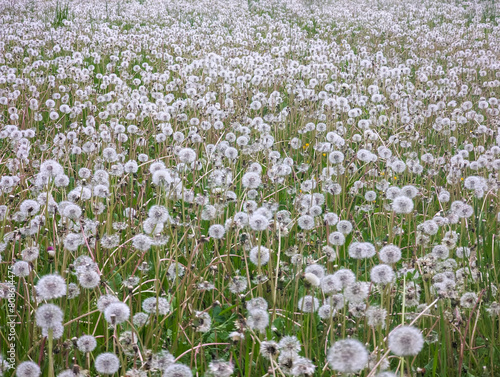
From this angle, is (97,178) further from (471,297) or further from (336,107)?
(336,107)

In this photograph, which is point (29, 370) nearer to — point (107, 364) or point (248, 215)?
point (107, 364)

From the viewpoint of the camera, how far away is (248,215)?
100.0 inches

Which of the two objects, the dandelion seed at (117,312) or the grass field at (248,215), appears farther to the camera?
the grass field at (248,215)

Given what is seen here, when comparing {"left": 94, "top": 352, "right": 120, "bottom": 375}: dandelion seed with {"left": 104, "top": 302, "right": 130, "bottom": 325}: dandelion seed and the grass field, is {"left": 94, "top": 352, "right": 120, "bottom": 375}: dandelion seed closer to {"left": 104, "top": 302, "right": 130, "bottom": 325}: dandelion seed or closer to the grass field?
the grass field

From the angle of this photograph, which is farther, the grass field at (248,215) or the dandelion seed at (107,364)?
the grass field at (248,215)

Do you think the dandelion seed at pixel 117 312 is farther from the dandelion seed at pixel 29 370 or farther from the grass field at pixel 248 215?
the dandelion seed at pixel 29 370

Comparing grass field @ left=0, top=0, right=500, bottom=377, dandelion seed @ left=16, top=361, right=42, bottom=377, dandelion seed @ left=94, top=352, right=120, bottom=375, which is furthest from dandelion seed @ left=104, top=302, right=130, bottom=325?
dandelion seed @ left=16, top=361, right=42, bottom=377

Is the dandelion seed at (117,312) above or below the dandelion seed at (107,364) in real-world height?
above

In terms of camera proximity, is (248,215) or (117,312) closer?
(117,312)

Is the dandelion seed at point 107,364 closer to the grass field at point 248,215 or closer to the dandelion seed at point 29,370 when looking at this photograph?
the grass field at point 248,215

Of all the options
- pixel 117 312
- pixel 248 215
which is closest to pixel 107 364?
pixel 117 312

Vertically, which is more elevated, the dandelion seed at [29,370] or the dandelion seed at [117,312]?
the dandelion seed at [117,312]

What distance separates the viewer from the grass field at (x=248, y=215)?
1890mm

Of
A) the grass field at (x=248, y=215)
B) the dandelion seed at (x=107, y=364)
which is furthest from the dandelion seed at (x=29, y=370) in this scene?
the dandelion seed at (x=107, y=364)
